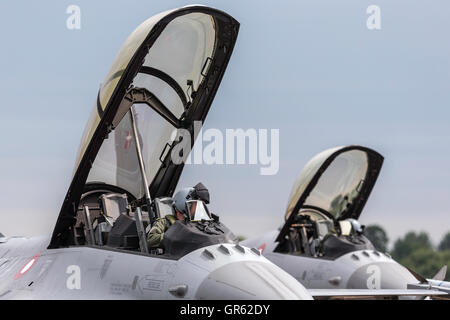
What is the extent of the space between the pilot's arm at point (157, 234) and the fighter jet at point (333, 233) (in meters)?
6.95

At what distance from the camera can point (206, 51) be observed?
10.9 metres

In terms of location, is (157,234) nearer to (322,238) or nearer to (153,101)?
(153,101)

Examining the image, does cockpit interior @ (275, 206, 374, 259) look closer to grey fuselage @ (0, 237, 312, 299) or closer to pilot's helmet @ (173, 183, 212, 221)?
pilot's helmet @ (173, 183, 212, 221)

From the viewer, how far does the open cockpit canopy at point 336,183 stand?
17.0 meters

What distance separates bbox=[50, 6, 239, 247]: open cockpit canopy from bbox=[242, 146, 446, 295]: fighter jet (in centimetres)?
589

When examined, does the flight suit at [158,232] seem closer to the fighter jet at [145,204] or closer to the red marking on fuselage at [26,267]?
the fighter jet at [145,204]

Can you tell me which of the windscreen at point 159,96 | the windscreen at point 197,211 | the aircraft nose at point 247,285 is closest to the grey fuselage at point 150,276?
the aircraft nose at point 247,285

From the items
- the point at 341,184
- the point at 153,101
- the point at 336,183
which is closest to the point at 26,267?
the point at 153,101

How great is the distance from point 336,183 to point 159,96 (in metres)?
8.60

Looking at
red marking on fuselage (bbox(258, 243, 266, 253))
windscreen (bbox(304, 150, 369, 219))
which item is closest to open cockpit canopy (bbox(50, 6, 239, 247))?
red marking on fuselage (bbox(258, 243, 266, 253))
